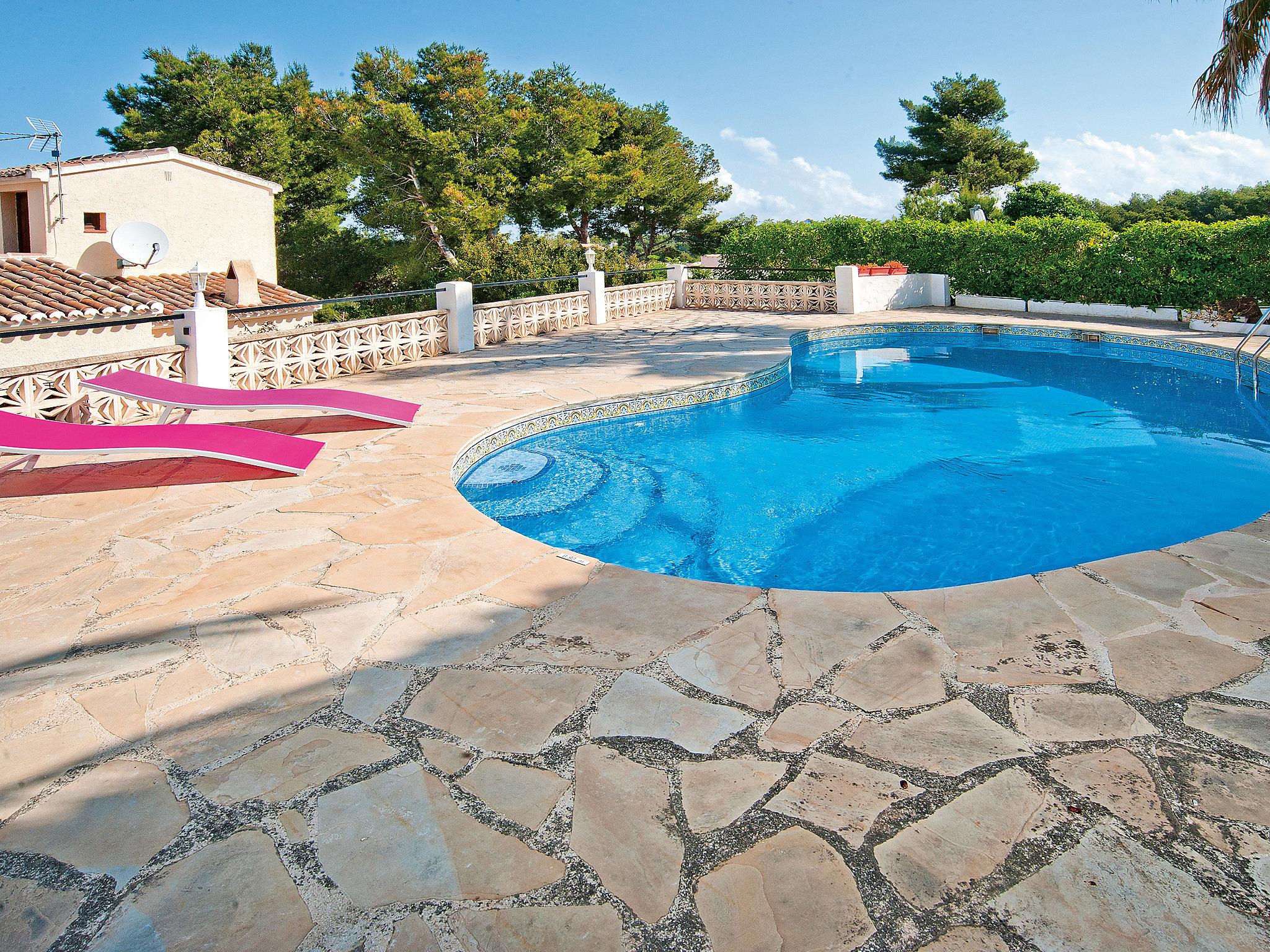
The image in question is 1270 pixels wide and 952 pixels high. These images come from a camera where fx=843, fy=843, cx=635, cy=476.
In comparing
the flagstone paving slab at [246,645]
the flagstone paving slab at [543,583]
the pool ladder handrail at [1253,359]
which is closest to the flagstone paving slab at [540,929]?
the flagstone paving slab at [246,645]

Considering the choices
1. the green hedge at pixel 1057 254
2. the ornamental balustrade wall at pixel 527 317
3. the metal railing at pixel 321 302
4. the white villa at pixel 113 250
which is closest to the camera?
the metal railing at pixel 321 302

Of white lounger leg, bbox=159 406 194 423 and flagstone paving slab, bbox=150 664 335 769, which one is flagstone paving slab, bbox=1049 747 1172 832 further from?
white lounger leg, bbox=159 406 194 423

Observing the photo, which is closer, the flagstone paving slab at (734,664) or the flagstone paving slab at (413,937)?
the flagstone paving slab at (413,937)

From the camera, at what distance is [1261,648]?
3291 mm

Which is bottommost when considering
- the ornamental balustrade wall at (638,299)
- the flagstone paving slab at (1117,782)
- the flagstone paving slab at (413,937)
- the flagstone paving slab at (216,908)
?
the flagstone paving slab at (413,937)

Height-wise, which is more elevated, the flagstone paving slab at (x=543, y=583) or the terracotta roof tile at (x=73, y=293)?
the terracotta roof tile at (x=73, y=293)

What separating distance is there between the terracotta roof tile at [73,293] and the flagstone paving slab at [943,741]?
12614 mm

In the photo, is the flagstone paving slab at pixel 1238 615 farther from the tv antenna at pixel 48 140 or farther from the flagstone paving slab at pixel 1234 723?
the tv antenna at pixel 48 140

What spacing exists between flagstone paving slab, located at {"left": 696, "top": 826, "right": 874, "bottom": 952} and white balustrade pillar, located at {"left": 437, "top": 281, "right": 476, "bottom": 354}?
36.3ft

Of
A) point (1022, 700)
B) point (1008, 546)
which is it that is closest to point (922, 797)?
point (1022, 700)

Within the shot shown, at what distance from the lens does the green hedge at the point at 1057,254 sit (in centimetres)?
1445

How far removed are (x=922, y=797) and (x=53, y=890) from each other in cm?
236

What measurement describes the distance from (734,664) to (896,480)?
4.74 metres

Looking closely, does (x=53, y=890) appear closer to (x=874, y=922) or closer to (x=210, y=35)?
(x=874, y=922)
